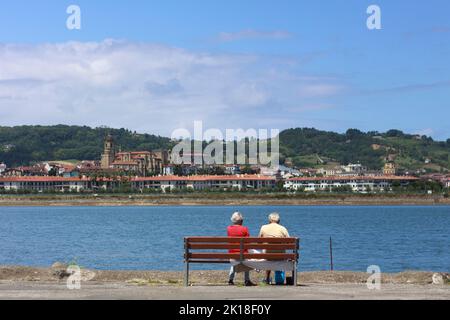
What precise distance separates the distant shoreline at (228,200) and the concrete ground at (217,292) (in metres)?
138

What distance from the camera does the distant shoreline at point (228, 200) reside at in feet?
515

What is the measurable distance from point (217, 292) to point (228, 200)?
145 m

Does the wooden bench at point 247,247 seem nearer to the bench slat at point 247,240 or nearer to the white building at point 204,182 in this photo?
the bench slat at point 247,240

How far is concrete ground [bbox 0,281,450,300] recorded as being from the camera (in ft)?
44.0

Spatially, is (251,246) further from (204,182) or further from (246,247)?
(204,182)

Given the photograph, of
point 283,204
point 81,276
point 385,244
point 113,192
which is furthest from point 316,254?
point 113,192

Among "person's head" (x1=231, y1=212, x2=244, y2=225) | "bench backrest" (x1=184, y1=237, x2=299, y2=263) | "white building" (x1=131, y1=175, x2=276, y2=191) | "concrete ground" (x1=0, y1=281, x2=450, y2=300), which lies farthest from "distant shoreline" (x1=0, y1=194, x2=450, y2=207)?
"concrete ground" (x1=0, y1=281, x2=450, y2=300)

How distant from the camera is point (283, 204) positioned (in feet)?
517

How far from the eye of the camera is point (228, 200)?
15938 cm

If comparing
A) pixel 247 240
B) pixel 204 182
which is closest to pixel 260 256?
pixel 247 240

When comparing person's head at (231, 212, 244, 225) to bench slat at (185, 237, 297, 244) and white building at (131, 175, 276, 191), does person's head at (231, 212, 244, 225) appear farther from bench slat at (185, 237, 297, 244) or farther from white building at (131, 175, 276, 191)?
white building at (131, 175, 276, 191)

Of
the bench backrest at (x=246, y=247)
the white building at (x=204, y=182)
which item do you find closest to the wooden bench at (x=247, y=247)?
the bench backrest at (x=246, y=247)
